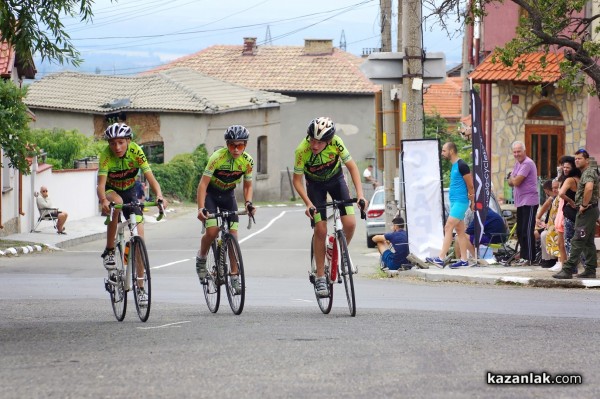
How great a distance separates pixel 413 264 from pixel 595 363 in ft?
37.6

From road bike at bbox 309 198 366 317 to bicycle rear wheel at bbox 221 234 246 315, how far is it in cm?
74

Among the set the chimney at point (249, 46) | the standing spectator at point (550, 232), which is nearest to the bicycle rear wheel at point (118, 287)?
the standing spectator at point (550, 232)

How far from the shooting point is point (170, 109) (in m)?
57.8

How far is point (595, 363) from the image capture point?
28.1ft

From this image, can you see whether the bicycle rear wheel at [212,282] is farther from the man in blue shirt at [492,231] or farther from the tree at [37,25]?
the man in blue shirt at [492,231]

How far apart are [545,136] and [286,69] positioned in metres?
41.6

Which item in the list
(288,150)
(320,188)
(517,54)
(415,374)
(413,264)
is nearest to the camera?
(415,374)

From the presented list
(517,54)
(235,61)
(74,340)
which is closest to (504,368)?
(74,340)

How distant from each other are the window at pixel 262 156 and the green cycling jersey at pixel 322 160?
50758mm

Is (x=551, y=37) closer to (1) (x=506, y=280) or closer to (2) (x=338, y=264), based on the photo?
(1) (x=506, y=280)

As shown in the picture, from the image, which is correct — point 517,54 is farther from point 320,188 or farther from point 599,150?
point 320,188

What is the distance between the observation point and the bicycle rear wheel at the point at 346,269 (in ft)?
38.1

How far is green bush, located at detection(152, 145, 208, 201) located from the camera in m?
53.3

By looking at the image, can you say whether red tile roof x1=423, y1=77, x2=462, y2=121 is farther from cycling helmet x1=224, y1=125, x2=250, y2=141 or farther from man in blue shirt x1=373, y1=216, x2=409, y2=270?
cycling helmet x1=224, y1=125, x2=250, y2=141
